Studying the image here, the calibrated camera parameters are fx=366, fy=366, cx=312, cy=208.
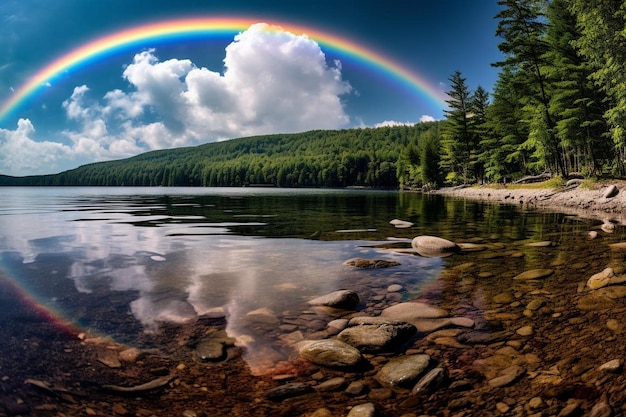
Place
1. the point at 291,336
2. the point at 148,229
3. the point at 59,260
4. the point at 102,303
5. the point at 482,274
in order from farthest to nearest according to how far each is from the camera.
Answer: the point at 148,229
the point at 59,260
the point at 482,274
the point at 102,303
the point at 291,336

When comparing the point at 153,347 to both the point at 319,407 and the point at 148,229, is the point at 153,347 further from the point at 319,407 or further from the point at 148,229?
the point at 148,229

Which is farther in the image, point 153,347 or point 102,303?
point 102,303

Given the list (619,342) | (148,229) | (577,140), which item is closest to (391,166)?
(577,140)

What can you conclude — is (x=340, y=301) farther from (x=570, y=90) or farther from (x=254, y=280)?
(x=570, y=90)

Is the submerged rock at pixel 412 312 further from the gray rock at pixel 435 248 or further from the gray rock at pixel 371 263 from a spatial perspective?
the gray rock at pixel 435 248

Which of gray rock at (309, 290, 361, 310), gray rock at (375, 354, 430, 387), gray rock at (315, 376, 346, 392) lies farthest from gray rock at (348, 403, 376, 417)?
gray rock at (309, 290, 361, 310)

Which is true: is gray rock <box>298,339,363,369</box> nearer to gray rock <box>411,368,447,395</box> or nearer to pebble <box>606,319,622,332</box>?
gray rock <box>411,368,447,395</box>

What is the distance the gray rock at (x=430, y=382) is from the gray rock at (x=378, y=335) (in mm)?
966

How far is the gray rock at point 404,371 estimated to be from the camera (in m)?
4.39

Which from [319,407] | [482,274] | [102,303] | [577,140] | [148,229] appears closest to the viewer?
[319,407]

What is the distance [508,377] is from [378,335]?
1751 mm

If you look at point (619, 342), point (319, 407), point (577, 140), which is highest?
point (577, 140)

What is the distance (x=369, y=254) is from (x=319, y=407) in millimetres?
8697

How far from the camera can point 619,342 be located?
4934mm
